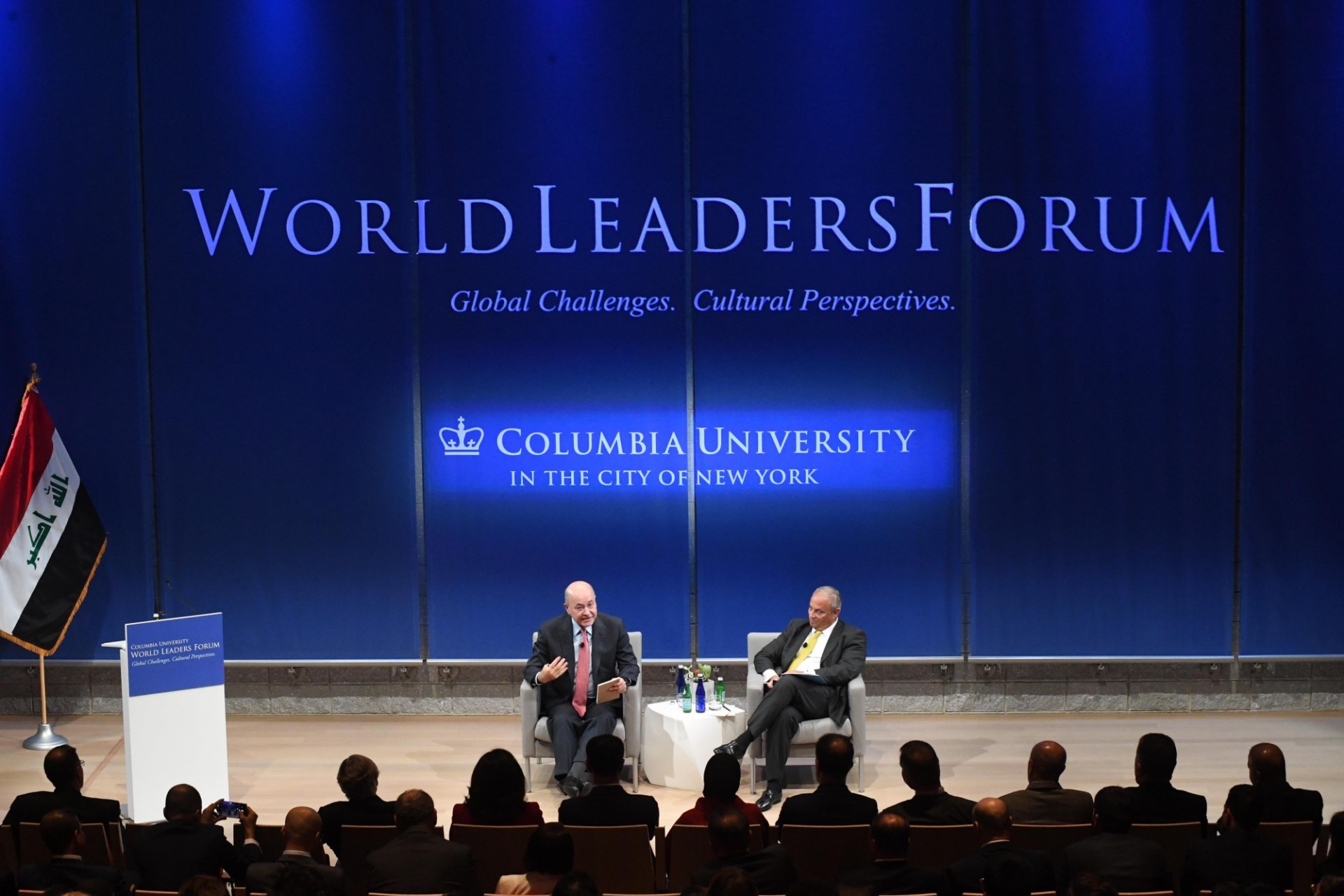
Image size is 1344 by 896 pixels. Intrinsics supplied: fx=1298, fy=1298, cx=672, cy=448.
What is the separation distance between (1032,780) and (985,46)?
14.9 feet

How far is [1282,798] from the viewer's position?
427cm

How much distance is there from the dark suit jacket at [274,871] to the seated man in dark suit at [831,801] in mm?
1549

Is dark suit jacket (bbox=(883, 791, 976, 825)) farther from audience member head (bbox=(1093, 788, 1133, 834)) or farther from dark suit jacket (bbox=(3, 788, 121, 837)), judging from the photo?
dark suit jacket (bbox=(3, 788, 121, 837))

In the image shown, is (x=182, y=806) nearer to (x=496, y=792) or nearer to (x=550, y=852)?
(x=496, y=792)

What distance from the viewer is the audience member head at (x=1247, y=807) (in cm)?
391

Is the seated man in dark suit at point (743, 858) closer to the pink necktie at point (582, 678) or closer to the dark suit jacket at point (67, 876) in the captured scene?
the dark suit jacket at point (67, 876)

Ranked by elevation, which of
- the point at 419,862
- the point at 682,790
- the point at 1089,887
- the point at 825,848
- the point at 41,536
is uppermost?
the point at 41,536

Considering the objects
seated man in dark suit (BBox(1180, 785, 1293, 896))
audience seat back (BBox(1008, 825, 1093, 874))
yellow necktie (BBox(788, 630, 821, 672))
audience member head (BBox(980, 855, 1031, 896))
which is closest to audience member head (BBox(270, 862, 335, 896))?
audience member head (BBox(980, 855, 1031, 896))

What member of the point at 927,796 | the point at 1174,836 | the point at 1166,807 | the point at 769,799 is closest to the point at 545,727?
the point at 769,799

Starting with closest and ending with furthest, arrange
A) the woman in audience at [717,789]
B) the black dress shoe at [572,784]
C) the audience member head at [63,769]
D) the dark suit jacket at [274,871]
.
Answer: the dark suit jacket at [274,871], the woman in audience at [717,789], the audience member head at [63,769], the black dress shoe at [572,784]

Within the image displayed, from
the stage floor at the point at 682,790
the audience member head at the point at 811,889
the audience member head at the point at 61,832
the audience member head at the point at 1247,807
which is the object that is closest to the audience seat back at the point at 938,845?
the audience member head at the point at 1247,807

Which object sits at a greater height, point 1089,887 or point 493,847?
point 1089,887

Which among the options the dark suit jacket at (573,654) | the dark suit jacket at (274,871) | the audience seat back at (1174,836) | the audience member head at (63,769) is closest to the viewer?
the dark suit jacket at (274,871)

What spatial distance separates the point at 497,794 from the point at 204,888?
56.0 inches
